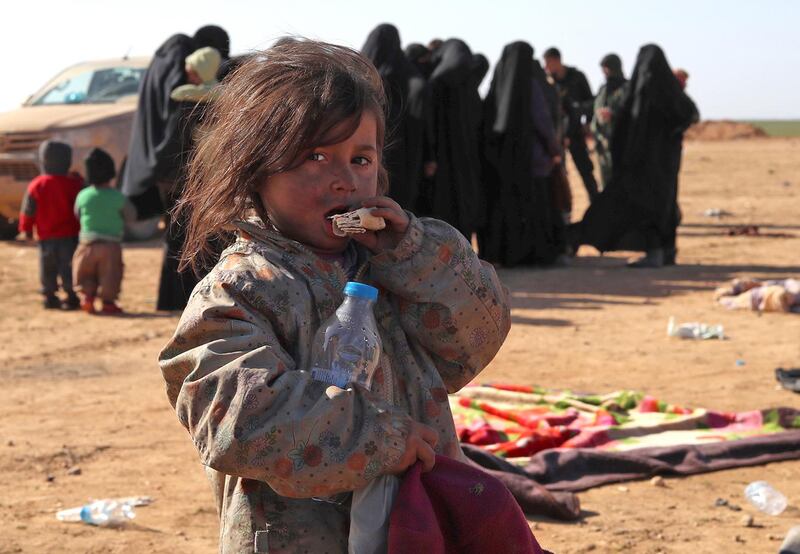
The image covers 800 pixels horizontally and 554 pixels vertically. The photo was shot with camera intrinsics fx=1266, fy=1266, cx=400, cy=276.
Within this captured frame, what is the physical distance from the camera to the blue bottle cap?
2209 millimetres

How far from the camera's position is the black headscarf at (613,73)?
1351 centimetres

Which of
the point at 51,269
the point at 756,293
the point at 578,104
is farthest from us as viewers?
the point at 578,104

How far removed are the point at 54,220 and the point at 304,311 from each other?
8364 millimetres

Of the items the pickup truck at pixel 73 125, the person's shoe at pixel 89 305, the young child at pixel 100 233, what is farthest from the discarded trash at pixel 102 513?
the pickup truck at pixel 73 125

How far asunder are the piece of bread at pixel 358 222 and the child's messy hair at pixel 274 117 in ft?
0.48

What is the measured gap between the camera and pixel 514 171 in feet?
40.5

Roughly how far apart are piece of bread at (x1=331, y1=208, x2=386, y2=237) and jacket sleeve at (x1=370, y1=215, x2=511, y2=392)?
72 mm

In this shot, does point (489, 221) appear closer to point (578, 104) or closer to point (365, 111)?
point (578, 104)

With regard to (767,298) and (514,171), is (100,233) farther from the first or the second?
(767,298)

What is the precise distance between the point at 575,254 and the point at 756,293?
4.14m

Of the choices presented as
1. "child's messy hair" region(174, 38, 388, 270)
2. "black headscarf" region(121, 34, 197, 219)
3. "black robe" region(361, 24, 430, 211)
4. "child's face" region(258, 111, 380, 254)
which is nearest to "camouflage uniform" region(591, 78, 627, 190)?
"black robe" region(361, 24, 430, 211)

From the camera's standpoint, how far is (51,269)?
33.8 ft

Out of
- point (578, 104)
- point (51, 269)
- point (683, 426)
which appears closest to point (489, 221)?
point (578, 104)

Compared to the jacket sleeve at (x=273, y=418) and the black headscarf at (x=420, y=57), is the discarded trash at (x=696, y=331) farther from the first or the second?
the jacket sleeve at (x=273, y=418)
